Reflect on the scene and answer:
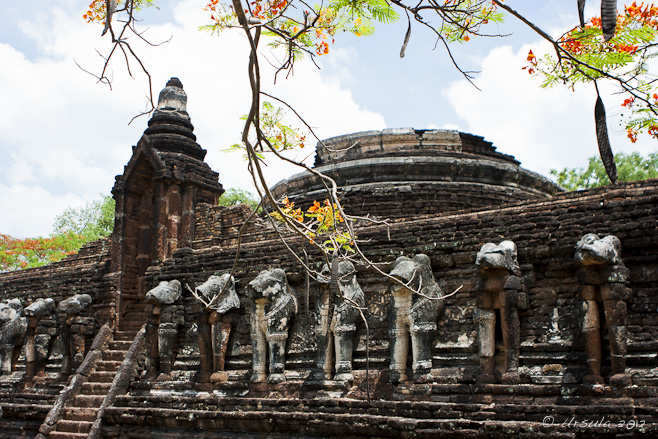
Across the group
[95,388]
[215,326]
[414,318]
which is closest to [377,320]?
[414,318]

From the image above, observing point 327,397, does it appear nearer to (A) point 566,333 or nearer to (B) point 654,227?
(A) point 566,333

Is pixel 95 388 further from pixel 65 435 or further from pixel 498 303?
pixel 498 303

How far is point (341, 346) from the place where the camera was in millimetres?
9742

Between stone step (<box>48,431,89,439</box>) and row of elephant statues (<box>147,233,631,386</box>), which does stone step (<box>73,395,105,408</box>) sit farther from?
row of elephant statues (<box>147,233,631,386</box>)

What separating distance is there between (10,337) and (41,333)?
82 cm

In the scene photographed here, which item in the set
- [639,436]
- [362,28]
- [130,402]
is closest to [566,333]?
[639,436]

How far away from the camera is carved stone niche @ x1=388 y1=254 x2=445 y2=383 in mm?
9000

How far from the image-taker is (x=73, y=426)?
12.2 m

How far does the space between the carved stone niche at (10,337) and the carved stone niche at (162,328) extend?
502 cm

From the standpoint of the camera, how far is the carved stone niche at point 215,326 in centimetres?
1126

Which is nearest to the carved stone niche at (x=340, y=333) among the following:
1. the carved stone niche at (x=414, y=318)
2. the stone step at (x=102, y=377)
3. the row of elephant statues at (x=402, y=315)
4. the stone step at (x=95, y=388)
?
the row of elephant statues at (x=402, y=315)

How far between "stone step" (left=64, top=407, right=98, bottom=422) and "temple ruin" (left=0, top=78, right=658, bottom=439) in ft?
0.10

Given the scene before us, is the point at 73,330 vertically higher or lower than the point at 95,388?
higher

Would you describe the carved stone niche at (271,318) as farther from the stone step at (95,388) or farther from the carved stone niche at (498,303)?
the stone step at (95,388)
